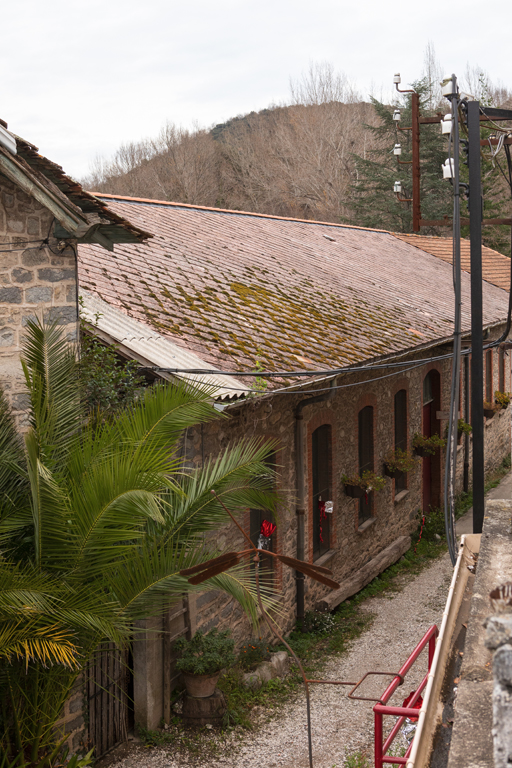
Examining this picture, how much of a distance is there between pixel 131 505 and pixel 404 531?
31.8ft

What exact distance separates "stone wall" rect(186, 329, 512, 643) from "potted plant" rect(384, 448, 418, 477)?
0.45 feet

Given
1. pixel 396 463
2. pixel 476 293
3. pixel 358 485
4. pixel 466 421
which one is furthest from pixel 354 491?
pixel 466 421

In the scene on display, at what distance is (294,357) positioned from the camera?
7.84 m

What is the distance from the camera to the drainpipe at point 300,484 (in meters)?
8.77

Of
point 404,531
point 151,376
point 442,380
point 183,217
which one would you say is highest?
point 183,217

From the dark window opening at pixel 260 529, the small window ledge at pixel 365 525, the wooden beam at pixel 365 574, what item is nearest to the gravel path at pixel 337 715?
the wooden beam at pixel 365 574

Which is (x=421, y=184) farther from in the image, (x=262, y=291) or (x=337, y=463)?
(x=337, y=463)

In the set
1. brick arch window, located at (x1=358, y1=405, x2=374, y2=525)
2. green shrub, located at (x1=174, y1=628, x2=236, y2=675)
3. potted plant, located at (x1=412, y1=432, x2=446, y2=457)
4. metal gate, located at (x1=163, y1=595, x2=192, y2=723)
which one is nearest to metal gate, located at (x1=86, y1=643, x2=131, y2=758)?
metal gate, located at (x1=163, y1=595, x2=192, y2=723)

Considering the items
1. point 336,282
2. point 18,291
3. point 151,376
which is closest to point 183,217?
point 336,282

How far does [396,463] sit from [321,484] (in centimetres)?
244

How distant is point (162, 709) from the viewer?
21.6ft

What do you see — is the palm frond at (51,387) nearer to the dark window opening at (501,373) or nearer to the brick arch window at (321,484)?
the brick arch window at (321,484)

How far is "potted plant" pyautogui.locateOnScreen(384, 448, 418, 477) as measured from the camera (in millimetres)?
11937

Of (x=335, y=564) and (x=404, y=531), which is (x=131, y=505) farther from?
(x=404, y=531)
